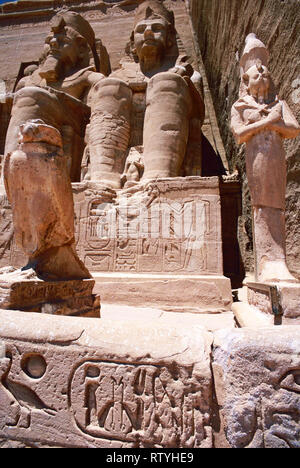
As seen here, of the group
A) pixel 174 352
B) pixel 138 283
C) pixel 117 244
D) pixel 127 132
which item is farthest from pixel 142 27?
pixel 174 352

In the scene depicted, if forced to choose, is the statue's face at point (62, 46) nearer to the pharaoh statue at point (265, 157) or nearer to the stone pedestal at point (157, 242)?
the stone pedestal at point (157, 242)

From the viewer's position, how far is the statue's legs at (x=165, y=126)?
363 centimetres

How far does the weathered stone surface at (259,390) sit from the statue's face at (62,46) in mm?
5801

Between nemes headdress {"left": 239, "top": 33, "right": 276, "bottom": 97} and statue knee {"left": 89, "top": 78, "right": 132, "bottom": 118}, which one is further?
statue knee {"left": 89, "top": 78, "right": 132, "bottom": 118}

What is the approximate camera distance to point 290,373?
96cm

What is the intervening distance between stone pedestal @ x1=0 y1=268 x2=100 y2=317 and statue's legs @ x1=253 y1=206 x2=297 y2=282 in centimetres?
130

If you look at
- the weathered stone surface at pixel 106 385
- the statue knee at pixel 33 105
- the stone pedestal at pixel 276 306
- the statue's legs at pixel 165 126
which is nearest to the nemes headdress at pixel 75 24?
the statue knee at pixel 33 105

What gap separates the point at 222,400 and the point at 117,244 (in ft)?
7.83

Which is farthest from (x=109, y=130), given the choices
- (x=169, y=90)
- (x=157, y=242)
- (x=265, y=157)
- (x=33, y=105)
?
(x=265, y=157)

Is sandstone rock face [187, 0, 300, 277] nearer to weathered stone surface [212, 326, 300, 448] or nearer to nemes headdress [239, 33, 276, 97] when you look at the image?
nemes headdress [239, 33, 276, 97]

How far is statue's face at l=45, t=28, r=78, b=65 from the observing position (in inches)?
208

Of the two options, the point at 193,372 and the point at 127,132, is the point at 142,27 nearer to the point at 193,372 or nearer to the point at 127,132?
the point at 127,132

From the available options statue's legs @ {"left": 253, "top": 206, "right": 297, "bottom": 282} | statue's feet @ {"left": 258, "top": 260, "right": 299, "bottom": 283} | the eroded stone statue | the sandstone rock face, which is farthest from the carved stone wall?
the sandstone rock face

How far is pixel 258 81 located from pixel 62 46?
13.8 ft
